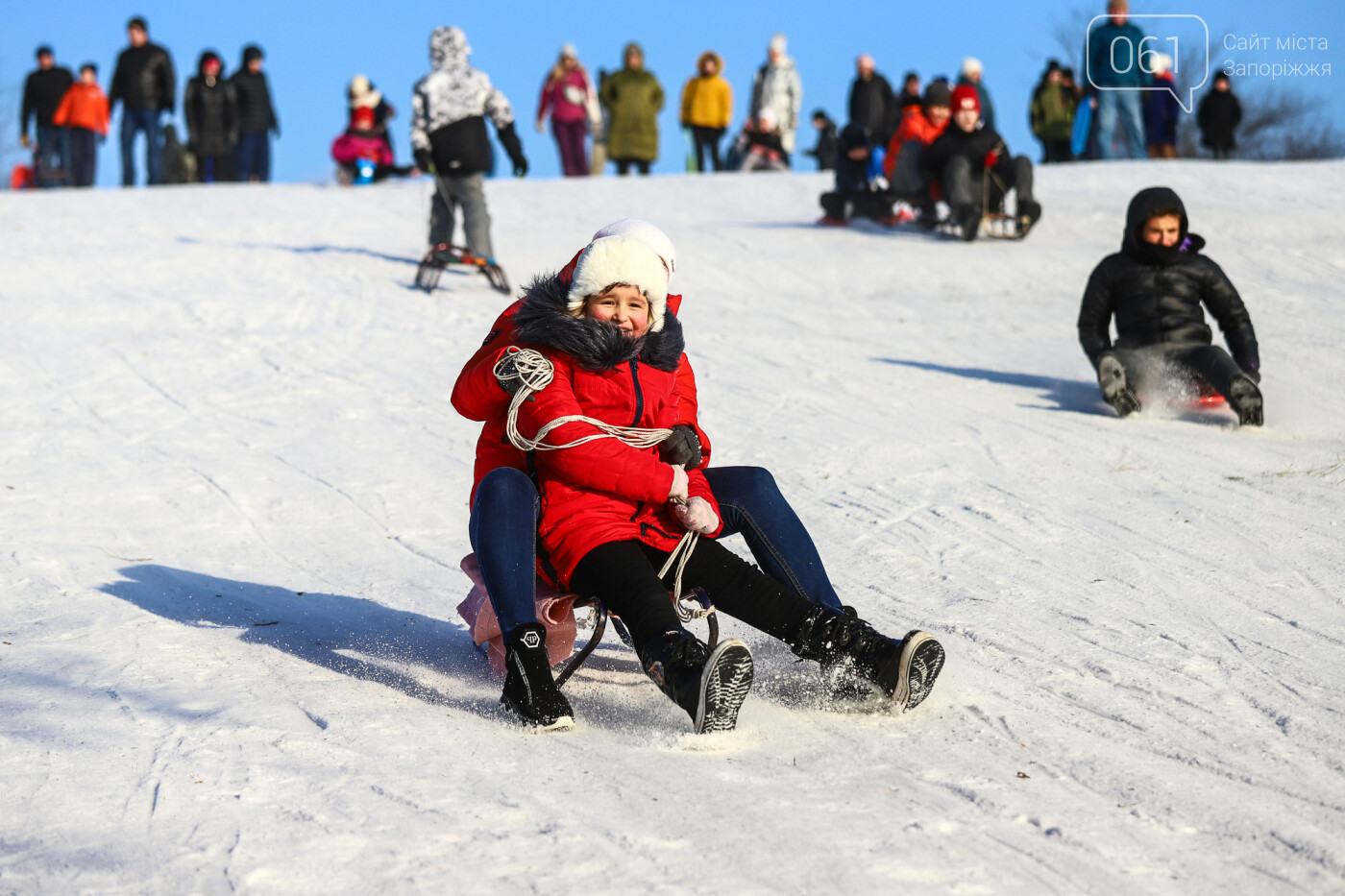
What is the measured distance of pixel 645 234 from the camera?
341cm

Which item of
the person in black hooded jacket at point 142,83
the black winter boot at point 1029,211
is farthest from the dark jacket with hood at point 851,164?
the person in black hooded jacket at point 142,83

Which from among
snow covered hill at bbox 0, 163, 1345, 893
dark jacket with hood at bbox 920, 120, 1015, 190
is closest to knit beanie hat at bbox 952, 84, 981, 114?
dark jacket with hood at bbox 920, 120, 1015, 190

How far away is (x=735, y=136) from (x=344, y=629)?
54.0ft

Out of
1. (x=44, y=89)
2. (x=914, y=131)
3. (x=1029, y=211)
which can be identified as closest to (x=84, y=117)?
(x=44, y=89)

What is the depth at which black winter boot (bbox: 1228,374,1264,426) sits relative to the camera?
631 centimetres

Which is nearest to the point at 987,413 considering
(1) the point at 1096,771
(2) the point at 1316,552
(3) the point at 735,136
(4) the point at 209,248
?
(2) the point at 1316,552

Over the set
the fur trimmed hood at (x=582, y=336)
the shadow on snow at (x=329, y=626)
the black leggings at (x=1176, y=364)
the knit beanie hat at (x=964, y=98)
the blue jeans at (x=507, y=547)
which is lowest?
the shadow on snow at (x=329, y=626)

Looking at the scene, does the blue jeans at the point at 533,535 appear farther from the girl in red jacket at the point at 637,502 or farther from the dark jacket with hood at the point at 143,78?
the dark jacket with hood at the point at 143,78

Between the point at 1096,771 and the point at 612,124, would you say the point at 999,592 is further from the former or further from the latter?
the point at 612,124

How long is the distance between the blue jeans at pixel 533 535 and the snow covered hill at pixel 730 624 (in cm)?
28

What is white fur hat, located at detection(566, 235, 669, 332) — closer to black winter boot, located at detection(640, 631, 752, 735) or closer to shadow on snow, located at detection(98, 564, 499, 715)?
black winter boot, located at detection(640, 631, 752, 735)

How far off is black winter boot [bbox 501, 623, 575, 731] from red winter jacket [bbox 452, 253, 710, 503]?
0.38 metres

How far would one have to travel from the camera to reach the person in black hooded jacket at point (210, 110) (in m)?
16.3

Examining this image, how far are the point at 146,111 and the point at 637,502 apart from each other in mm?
14693
